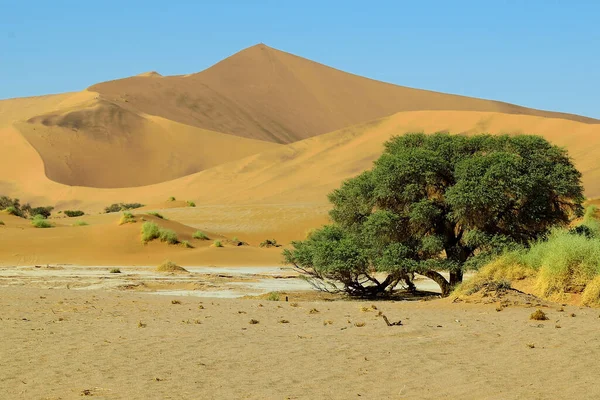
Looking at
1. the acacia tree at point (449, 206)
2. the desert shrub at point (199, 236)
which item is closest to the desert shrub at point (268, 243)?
the desert shrub at point (199, 236)

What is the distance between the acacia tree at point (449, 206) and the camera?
1816 cm

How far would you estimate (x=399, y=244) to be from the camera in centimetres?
1862

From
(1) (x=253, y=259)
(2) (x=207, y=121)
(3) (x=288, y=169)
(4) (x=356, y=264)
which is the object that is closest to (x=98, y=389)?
(4) (x=356, y=264)

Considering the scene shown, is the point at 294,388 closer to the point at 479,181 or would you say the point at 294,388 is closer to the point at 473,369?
the point at 473,369

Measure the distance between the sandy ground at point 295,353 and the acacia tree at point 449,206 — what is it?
364cm

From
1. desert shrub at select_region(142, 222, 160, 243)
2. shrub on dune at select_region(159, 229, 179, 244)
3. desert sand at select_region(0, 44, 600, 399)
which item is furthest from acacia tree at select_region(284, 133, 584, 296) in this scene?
desert shrub at select_region(142, 222, 160, 243)

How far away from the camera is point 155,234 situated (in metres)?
35.2

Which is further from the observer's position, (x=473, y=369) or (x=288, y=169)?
(x=288, y=169)

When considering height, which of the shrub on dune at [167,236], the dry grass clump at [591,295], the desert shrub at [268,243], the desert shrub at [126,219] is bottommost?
the dry grass clump at [591,295]

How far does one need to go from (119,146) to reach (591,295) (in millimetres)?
80778

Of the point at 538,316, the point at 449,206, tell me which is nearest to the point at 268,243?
the point at 449,206

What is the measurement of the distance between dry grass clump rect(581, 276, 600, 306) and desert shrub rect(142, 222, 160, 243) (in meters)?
22.9

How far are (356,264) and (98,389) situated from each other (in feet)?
37.1

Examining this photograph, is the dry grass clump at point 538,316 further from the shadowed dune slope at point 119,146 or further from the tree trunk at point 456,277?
the shadowed dune slope at point 119,146
